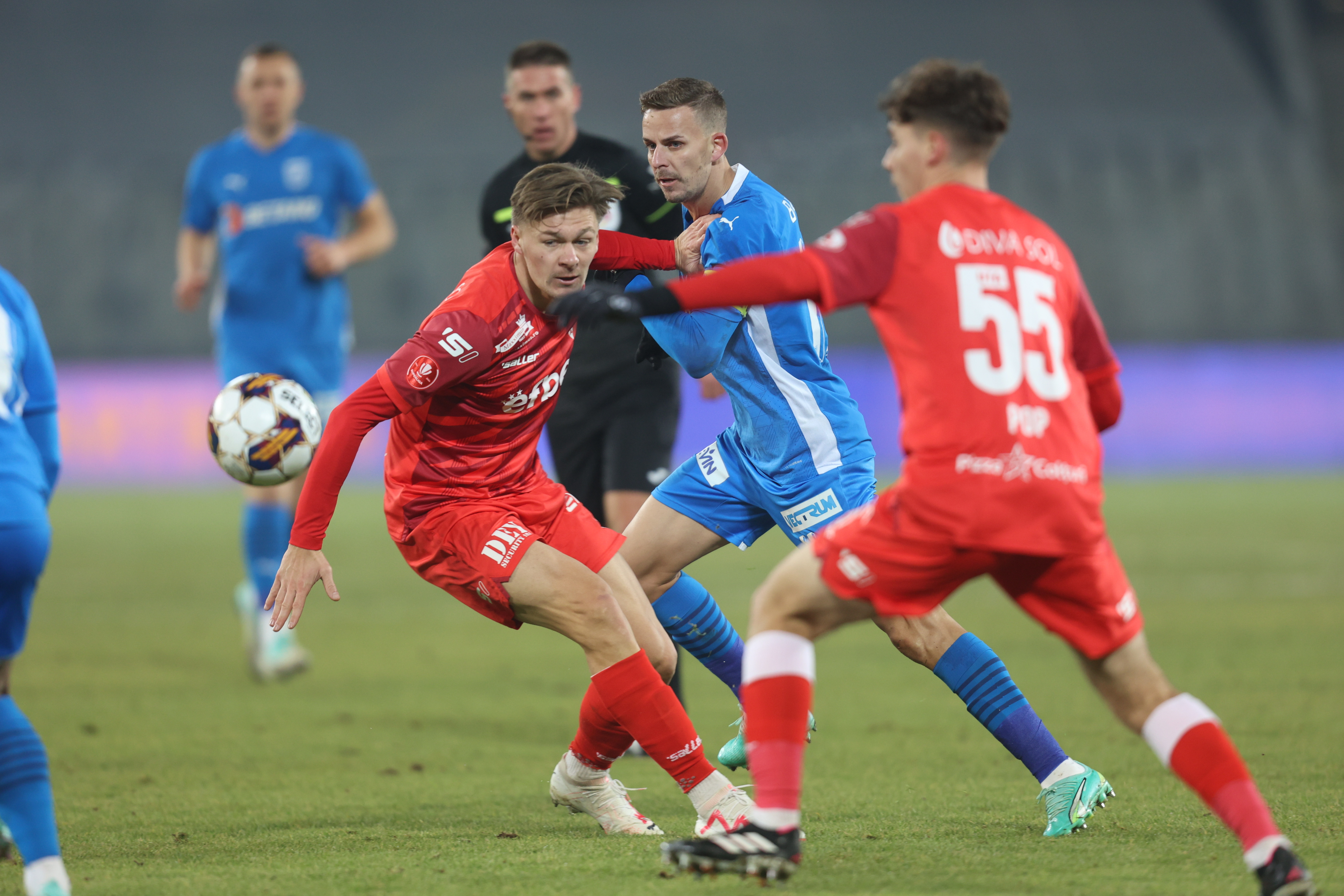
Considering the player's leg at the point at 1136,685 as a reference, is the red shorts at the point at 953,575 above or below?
above

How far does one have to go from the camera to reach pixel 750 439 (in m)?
4.38

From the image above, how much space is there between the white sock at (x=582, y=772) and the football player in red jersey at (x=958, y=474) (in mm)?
972

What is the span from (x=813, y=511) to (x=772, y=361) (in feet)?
1.54

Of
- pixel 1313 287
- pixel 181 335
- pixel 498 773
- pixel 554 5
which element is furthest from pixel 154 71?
pixel 498 773

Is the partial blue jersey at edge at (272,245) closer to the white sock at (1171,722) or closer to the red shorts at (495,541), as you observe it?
the red shorts at (495,541)

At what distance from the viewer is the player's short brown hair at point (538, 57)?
5.92m

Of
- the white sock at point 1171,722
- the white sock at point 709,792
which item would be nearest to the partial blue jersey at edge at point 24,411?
the white sock at point 709,792

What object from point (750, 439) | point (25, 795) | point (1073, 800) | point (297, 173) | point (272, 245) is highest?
point (297, 173)

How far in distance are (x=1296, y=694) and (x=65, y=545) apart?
10.5 meters

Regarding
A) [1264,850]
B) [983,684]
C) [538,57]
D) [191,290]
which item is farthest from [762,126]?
[1264,850]

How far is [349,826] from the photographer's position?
404 cm

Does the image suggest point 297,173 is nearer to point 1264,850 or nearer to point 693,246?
point 693,246

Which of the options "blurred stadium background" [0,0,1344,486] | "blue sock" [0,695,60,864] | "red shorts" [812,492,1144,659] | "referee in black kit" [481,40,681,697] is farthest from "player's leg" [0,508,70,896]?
"blurred stadium background" [0,0,1344,486]

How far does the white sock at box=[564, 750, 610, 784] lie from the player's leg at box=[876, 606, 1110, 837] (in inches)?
36.1
